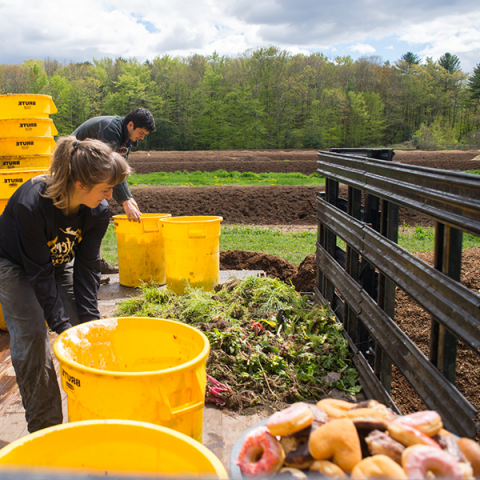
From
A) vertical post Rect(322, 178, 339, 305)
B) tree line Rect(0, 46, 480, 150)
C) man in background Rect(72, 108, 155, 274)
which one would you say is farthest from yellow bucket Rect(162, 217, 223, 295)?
tree line Rect(0, 46, 480, 150)

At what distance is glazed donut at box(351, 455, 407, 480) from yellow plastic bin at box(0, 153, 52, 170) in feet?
14.8

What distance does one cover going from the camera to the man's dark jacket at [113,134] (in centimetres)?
447

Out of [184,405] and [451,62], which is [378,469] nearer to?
[184,405]

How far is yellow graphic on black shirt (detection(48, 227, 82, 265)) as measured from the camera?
98.0 inches

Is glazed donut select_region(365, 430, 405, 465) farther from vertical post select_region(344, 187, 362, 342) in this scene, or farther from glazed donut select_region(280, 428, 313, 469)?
vertical post select_region(344, 187, 362, 342)

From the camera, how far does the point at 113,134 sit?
463 cm

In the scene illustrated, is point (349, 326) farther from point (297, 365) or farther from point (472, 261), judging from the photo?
point (472, 261)

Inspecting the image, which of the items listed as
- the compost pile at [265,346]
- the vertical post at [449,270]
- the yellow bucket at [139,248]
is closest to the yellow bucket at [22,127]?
the yellow bucket at [139,248]

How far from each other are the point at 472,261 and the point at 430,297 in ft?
9.76

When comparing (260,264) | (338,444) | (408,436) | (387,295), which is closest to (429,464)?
(408,436)

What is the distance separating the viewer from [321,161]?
4.27 metres

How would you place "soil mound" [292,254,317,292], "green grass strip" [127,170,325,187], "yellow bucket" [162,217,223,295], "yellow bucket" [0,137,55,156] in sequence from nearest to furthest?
"yellow bucket" [0,137,55,156]
"yellow bucket" [162,217,223,295]
"soil mound" [292,254,317,292]
"green grass strip" [127,170,325,187]

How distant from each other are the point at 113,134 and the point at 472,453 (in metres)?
4.45

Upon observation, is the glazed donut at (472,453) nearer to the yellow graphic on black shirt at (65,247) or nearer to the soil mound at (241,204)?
the yellow graphic on black shirt at (65,247)
